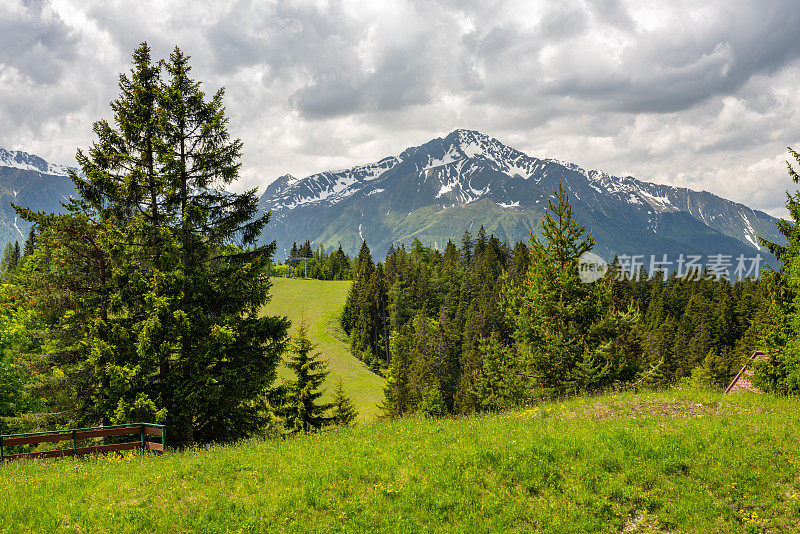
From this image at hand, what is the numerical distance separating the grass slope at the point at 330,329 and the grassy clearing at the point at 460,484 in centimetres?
3524

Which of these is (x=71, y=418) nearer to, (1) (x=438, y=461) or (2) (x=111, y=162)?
(2) (x=111, y=162)

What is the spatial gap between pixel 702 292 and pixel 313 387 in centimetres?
9046

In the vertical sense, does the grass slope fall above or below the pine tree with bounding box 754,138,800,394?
below

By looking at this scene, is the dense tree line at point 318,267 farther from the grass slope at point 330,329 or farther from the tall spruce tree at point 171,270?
the tall spruce tree at point 171,270

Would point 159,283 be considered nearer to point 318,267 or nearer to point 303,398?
point 303,398

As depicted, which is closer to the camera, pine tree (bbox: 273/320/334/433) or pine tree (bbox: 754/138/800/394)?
pine tree (bbox: 754/138/800/394)

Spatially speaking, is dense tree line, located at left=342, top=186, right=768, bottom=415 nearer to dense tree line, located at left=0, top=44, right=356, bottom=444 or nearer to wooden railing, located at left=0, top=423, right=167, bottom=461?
dense tree line, located at left=0, top=44, right=356, bottom=444

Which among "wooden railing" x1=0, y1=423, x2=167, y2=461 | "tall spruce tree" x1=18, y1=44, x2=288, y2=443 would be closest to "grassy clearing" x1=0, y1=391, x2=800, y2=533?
"wooden railing" x1=0, y1=423, x2=167, y2=461

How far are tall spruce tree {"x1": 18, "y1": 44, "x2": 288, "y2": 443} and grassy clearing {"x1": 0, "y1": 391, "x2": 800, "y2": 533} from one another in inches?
154

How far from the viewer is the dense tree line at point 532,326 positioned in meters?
21.3

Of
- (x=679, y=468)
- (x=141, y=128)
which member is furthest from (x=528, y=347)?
(x=141, y=128)

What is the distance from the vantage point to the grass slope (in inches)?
2404

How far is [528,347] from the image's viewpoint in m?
22.5

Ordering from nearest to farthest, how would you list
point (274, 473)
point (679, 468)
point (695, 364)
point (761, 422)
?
point (679, 468) < point (274, 473) < point (761, 422) < point (695, 364)
